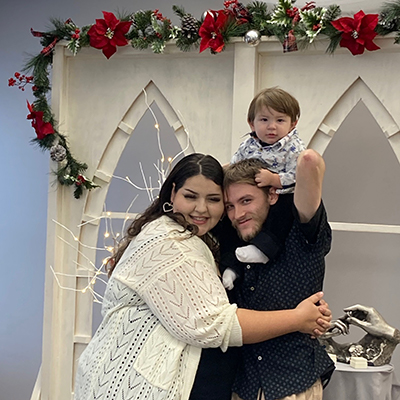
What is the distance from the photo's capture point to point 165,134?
3170 millimetres

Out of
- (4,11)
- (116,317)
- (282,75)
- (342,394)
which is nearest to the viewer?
(116,317)

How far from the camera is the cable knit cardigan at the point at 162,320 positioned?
1.57 m

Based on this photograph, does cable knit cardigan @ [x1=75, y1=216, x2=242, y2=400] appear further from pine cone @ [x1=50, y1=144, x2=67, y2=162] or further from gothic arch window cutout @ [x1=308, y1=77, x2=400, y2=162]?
pine cone @ [x1=50, y1=144, x2=67, y2=162]

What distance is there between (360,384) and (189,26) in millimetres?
1638

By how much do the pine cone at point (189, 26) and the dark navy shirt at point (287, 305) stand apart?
1298mm

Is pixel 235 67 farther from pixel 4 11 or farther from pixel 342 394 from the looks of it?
pixel 4 11

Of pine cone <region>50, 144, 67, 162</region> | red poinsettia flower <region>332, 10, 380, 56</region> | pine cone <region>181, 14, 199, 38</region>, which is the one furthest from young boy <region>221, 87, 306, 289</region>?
pine cone <region>50, 144, 67, 162</region>

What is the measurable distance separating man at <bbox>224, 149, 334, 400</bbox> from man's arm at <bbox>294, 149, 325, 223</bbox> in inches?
0.9

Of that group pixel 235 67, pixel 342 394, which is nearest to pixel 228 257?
pixel 342 394

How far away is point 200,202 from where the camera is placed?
1.72 meters

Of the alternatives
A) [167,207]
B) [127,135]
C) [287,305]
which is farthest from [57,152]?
[287,305]

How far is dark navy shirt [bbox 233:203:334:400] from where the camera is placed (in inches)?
63.7

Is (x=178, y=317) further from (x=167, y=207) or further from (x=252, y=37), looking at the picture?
(x=252, y=37)

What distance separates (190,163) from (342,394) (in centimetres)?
111
